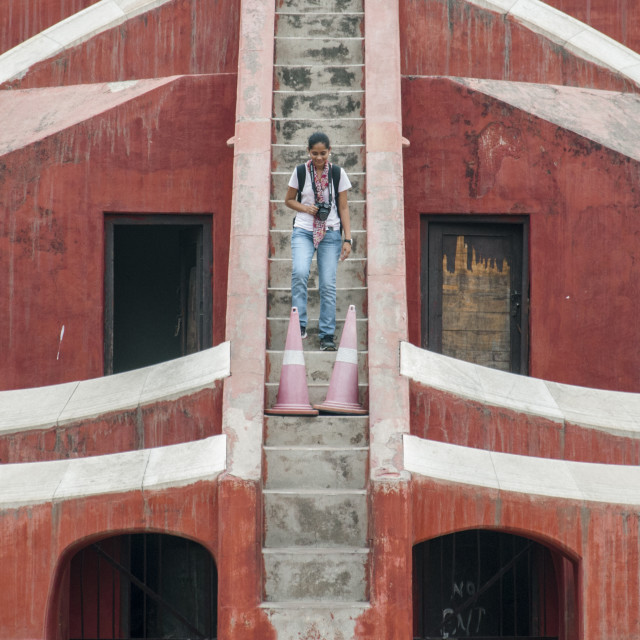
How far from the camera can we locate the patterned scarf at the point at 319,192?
27.7ft

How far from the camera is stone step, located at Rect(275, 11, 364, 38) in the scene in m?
11.0

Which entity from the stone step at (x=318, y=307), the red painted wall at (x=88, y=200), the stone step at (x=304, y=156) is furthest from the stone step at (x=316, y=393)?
the red painted wall at (x=88, y=200)

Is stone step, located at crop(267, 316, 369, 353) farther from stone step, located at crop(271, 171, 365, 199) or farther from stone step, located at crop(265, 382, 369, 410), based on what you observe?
stone step, located at crop(271, 171, 365, 199)

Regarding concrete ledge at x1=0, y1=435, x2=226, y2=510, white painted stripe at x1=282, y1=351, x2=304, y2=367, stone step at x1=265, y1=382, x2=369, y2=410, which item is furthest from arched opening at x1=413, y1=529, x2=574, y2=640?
concrete ledge at x1=0, y1=435, x2=226, y2=510

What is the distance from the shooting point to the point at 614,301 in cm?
1048

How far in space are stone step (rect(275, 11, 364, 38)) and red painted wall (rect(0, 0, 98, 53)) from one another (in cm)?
225

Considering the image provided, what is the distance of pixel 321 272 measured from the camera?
8.45m

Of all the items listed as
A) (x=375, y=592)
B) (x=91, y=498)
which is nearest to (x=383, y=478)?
(x=375, y=592)

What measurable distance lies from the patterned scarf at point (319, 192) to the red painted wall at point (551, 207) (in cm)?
247

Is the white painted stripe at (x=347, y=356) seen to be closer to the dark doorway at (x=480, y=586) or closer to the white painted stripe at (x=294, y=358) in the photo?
the white painted stripe at (x=294, y=358)

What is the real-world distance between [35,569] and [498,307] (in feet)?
17.7

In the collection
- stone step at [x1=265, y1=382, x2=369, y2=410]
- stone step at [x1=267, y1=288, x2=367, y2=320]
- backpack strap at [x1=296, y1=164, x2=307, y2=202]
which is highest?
backpack strap at [x1=296, y1=164, x2=307, y2=202]

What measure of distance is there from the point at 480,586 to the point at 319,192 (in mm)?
4207

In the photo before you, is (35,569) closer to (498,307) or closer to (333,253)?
(333,253)
